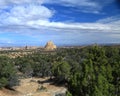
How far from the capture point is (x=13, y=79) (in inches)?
2095

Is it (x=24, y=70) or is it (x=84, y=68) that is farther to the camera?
(x=24, y=70)

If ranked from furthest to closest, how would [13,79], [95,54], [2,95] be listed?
[13,79] < [2,95] < [95,54]

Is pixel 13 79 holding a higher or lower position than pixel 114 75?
lower

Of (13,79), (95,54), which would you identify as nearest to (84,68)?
(95,54)

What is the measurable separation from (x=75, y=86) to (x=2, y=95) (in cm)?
2294

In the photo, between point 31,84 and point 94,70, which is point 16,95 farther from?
point 94,70

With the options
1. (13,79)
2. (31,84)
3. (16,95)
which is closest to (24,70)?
(31,84)

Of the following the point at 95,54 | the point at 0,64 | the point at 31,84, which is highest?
the point at 95,54

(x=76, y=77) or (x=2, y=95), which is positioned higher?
(x=76, y=77)

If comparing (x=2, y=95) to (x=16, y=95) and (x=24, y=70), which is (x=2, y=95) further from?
(x=24, y=70)

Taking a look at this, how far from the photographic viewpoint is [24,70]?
75500mm

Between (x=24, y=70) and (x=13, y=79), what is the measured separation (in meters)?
22.3

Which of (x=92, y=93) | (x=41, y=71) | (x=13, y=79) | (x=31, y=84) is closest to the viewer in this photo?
(x=92, y=93)

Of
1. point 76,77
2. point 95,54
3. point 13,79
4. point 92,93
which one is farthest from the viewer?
point 13,79
